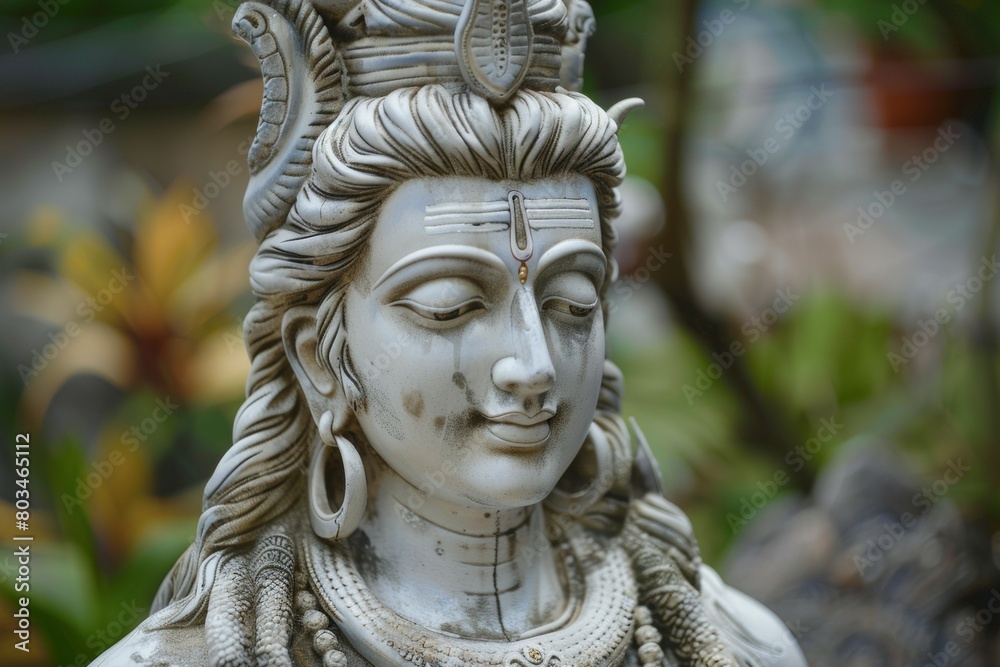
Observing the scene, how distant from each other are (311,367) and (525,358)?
472 millimetres

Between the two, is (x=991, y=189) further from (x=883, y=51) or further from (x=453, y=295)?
(x=453, y=295)

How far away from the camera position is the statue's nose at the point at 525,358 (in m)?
2.23

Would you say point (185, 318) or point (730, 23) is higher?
point (730, 23)

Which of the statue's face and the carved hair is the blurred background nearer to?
the carved hair

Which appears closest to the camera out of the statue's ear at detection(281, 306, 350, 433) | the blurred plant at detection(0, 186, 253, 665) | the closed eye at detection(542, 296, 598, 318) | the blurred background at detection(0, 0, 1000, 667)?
the closed eye at detection(542, 296, 598, 318)

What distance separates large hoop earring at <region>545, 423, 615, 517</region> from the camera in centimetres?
263

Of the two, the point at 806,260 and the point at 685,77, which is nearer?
the point at 685,77

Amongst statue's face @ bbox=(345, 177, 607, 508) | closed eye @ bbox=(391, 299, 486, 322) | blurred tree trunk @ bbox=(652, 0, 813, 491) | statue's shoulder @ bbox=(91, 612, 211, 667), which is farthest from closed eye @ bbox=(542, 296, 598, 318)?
blurred tree trunk @ bbox=(652, 0, 813, 491)

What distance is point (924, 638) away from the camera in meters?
5.08

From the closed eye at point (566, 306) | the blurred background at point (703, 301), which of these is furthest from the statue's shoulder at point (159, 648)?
the blurred background at point (703, 301)

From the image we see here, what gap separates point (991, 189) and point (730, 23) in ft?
4.82

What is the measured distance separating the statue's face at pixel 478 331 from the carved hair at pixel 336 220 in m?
0.04

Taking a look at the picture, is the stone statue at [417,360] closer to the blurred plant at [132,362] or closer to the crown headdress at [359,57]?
the crown headdress at [359,57]

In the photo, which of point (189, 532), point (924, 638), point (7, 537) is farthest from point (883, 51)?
point (7, 537)
